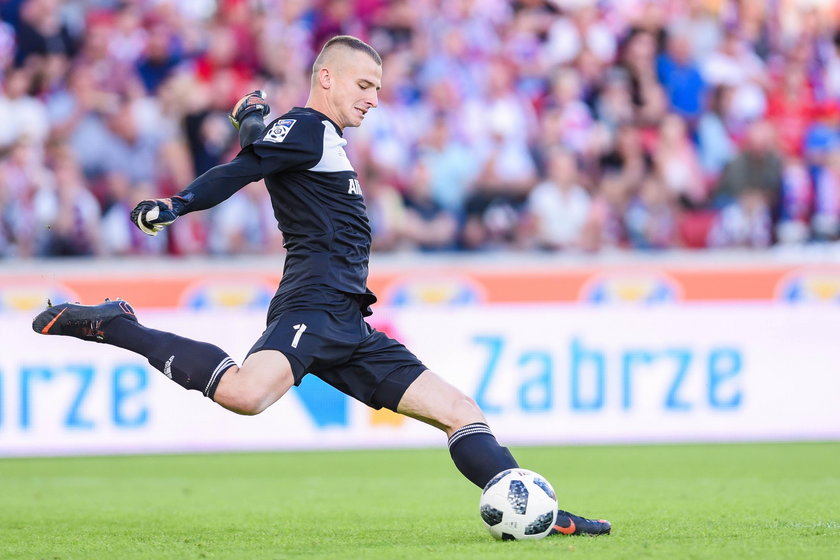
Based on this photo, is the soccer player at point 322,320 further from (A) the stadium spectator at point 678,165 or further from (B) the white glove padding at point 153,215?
(A) the stadium spectator at point 678,165

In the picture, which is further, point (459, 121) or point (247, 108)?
point (459, 121)

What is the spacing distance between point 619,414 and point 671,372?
1.95ft

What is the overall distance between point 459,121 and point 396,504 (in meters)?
6.61

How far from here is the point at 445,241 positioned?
12.3 metres

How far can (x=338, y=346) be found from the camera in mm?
5824

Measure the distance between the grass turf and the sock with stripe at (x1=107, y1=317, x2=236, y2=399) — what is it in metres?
0.75

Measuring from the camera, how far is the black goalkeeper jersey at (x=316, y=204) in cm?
567

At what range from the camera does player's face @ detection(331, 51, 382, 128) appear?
19.4 feet

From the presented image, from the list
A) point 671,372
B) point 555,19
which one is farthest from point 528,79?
point 671,372

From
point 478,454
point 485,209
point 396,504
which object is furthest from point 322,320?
point 485,209

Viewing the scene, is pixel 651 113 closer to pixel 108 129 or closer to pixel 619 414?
pixel 619 414

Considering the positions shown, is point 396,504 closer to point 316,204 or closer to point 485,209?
point 316,204

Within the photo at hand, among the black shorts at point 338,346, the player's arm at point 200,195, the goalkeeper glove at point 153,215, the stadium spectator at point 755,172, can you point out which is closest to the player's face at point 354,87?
the player's arm at point 200,195

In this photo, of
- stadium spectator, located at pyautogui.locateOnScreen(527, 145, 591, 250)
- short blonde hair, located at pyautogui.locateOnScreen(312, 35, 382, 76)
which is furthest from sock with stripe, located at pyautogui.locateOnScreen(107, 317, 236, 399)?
stadium spectator, located at pyautogui.locateOnScreen(527, 145, 591, 250)
